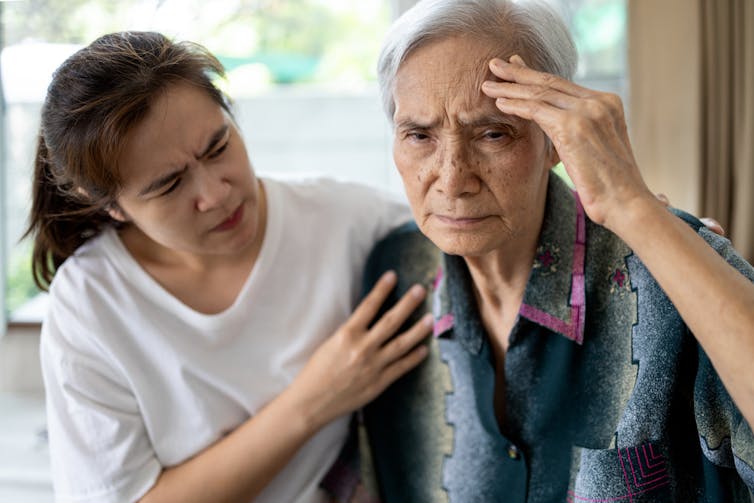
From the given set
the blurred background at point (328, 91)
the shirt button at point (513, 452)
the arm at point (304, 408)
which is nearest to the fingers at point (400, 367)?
the arm at point (304, 408)

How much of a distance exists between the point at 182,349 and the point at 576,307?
0.77 m

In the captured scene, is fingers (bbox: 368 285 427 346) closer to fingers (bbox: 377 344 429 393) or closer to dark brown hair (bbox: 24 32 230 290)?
fingers (bbox: 377 344 429 393)

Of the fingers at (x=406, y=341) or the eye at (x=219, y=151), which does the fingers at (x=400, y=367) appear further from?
the eye at (x=219, y=151)

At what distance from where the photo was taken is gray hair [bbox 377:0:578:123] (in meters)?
1.25

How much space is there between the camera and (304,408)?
1.55 metres

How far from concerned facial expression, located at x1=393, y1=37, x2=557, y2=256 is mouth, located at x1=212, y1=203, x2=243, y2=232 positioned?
Result: 36 centimetres


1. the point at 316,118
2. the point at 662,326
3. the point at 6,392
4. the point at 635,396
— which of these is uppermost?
the point at 316,118

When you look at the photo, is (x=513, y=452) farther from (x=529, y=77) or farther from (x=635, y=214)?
(x=529, y=77)

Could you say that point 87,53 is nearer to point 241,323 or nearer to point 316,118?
point 241,323

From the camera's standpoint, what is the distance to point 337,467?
174cm

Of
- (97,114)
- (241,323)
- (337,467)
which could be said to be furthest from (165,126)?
(337,467)

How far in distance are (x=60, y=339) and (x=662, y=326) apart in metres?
1.10

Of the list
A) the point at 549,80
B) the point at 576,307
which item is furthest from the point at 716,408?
the point at 549,80

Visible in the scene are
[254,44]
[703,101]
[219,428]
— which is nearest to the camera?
[219,428]
